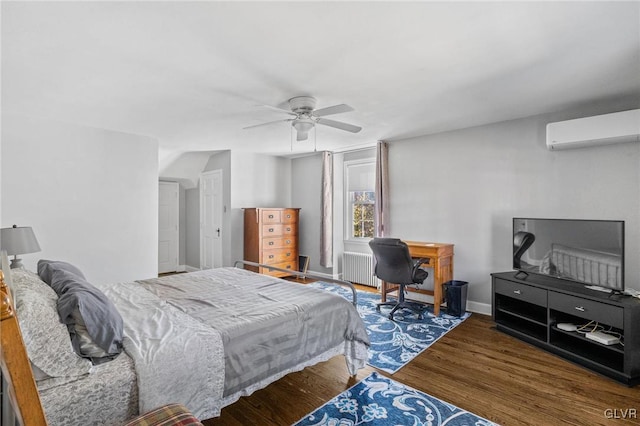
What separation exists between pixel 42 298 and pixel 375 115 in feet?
10.6

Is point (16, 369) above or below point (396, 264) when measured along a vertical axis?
above

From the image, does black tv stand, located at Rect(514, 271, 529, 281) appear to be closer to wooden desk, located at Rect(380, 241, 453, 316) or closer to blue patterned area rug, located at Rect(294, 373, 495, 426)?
wooden desk, located at Rect(380, 241, 453, 316)

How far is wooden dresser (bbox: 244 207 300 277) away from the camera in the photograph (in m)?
5.55

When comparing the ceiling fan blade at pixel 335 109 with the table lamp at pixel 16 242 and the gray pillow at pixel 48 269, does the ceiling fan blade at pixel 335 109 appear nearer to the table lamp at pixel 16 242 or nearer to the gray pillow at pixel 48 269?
the gray pillow at pixel 48 269

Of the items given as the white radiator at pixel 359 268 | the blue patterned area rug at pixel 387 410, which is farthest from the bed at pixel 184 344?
the white radiator at pixel 359 268

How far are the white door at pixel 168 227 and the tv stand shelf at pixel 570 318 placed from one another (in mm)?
6236

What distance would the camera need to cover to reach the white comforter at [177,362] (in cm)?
150

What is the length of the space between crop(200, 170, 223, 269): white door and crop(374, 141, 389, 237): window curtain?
3.00 meters

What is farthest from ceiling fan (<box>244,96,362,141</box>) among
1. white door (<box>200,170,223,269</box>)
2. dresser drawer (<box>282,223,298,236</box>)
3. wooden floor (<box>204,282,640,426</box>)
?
white door (<box>200,170,223,269</box>)

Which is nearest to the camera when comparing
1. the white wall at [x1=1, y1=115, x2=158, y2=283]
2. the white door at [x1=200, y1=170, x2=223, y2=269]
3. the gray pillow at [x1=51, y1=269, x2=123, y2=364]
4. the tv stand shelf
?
the gray pillow at [x1=51, y1=269, x2=123, y2=364]

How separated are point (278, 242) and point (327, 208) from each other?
1104mm

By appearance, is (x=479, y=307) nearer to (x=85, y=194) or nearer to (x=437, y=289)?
(x=437, y=289)

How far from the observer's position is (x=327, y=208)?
5.74 m

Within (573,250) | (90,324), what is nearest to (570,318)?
(573,250)
